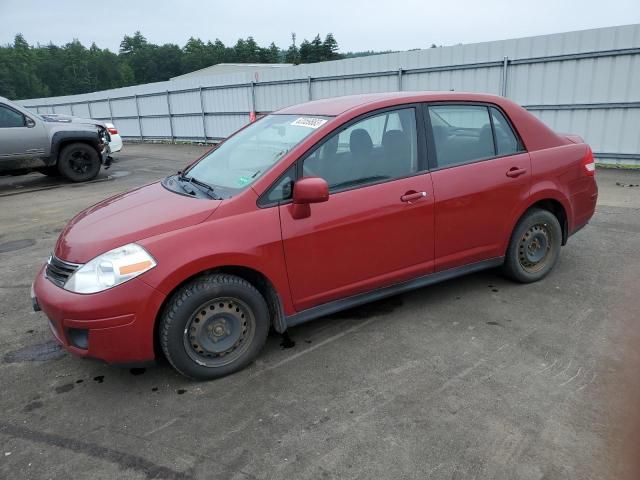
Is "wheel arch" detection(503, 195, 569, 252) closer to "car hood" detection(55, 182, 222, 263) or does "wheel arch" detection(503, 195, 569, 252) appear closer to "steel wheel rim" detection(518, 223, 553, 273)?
"steel wheel rim" detection(518, 223, 553, 273)

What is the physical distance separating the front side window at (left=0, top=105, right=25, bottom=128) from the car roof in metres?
8.55

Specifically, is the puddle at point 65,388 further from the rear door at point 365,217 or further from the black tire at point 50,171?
the black tire at point 50,171

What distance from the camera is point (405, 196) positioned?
142 inches

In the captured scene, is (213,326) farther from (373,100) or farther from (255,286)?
(373,100)

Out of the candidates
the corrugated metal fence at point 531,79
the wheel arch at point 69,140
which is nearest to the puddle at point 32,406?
the wheel arch at point 69,140

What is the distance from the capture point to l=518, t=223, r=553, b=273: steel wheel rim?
436cm

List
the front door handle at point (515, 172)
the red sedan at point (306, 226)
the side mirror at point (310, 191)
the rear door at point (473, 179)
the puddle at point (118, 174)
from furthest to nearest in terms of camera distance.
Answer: the puddle at point (118, 174)
the front door handle at point (515, 172)
the rear door at point (473, 179)
the side mirror at point (310, 191)
the red sedan at point (306, 226)

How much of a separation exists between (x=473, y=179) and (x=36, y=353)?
11.5 ft

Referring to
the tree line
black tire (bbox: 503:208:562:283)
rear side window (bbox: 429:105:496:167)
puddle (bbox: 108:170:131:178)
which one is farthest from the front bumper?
the tree line

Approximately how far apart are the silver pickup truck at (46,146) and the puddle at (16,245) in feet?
14.6

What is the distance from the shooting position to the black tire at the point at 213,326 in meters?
2.97

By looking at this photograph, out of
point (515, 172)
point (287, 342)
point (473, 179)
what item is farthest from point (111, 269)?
point (515, 172)

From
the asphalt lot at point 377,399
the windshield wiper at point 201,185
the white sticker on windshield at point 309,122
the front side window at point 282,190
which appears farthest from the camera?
the white sticker on windshield at point 309,122

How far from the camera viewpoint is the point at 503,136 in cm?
417
